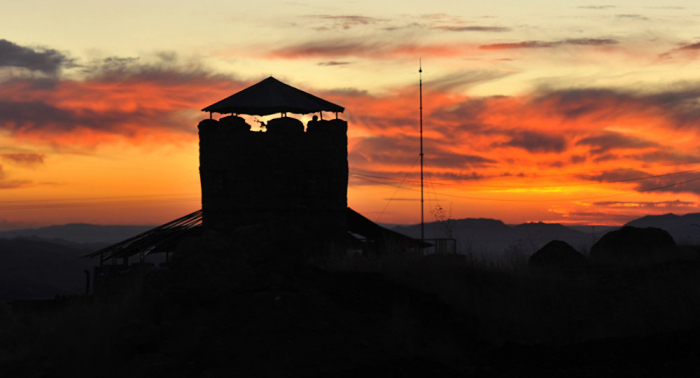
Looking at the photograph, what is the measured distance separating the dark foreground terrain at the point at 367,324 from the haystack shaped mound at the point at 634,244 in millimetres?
5748

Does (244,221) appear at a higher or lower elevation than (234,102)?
lower

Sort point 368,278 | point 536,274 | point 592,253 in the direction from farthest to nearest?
point 592,253 < point 536,274 < point 368,278

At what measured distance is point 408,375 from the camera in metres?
12.6

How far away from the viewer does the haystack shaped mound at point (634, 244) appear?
2719 centimetres

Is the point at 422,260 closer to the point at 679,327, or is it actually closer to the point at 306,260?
the point at 306,260

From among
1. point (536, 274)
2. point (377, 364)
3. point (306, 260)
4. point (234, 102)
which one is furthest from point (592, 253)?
point (377, 364)

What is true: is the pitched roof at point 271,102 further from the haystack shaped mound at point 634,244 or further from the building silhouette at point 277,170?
the haystack shaped mound at point 634,244

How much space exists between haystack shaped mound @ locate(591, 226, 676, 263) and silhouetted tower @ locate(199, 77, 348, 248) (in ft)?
31.3

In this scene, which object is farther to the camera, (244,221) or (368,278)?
(244,221)

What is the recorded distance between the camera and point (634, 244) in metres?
28.9

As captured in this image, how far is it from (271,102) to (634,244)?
1505cm

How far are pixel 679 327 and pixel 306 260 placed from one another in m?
9.70

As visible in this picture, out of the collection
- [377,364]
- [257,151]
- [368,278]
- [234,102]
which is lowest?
[377,364]

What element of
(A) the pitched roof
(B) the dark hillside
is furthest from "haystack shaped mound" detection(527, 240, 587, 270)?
(B) the dark hillside
